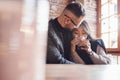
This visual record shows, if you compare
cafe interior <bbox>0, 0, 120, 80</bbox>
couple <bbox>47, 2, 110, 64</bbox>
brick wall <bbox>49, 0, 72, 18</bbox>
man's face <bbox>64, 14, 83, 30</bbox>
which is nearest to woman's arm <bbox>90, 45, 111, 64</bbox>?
couple <bbox>47, 2, 110, 64</bbox>

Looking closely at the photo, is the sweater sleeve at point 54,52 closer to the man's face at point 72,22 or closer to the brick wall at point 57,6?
the man's face at point 72,22

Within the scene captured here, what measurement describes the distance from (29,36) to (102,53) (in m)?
1.31

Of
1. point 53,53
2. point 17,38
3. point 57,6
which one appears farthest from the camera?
point 57,6

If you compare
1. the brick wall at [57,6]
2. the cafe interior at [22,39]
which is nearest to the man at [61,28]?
the brick wall at [57,6]

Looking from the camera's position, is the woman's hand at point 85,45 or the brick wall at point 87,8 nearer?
the woman's hand at point 85,45

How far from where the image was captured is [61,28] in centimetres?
132

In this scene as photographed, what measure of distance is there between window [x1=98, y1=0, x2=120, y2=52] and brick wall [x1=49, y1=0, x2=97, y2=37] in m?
0.06

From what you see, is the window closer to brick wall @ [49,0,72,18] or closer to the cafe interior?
brick wall @ [49,0,72,18]

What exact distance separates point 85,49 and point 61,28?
0.23 metres

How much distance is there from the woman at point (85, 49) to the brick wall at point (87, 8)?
34cm

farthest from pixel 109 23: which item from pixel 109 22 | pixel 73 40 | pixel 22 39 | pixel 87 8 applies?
pixel 22 39

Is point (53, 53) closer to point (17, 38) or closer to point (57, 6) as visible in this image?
point (57, 6)

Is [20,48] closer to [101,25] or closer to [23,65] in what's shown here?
[23,65]

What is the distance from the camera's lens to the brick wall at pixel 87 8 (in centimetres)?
175
